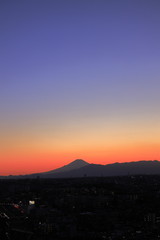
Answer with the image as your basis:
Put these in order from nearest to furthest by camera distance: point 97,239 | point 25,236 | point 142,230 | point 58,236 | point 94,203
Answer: point 25,236 → point 97,239 → point 58,236 → point 142,230 → point 94,203

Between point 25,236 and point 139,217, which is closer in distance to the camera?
point 25,236

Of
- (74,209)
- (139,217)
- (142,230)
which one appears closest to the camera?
(142,230)

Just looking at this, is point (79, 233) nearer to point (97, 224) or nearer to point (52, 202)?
point (97, 224)

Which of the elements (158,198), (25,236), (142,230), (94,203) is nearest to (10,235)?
(25,236)

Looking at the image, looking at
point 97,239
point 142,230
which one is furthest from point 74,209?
point 97,239

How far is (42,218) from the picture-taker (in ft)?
152

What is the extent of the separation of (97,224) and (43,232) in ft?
30.3

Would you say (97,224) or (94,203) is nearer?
(97,224)

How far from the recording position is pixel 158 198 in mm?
74688

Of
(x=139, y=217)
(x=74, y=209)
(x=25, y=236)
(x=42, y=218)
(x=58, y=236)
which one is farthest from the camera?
(x=74, y=209)

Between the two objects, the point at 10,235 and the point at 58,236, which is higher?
the point at 10,235

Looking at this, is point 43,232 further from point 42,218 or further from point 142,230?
point 142,230

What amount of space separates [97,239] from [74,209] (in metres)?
29.0

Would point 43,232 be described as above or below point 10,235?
below
